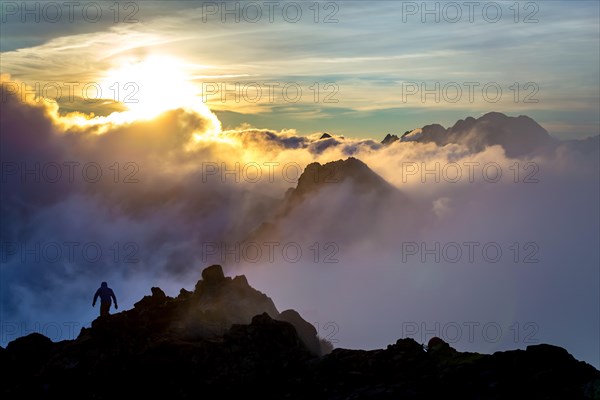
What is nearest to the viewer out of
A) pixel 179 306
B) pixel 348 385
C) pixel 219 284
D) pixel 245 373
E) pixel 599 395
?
pixel 599 395

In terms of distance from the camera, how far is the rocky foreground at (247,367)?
130 feet

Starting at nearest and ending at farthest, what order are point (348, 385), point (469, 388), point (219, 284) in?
point (469, 388)
point (348, 385)
point (219, 284)

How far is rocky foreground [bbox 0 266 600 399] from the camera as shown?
3975 cm

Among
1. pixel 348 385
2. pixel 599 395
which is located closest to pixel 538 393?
pixel 599 395

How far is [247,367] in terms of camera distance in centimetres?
4650

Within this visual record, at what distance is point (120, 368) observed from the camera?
156ft

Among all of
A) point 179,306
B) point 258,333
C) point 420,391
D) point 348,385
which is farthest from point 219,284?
point 420,391

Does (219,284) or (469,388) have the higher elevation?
(219,284)

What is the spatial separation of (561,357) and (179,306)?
29.8 meters

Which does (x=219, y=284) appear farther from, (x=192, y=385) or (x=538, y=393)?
(x=538, y=393)

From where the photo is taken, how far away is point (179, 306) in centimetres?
5659

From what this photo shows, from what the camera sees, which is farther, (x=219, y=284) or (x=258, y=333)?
(x=219, y=284)

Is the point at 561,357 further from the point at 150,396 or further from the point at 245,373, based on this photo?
the point at 150,396

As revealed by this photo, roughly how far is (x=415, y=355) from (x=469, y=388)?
5.86 meters
